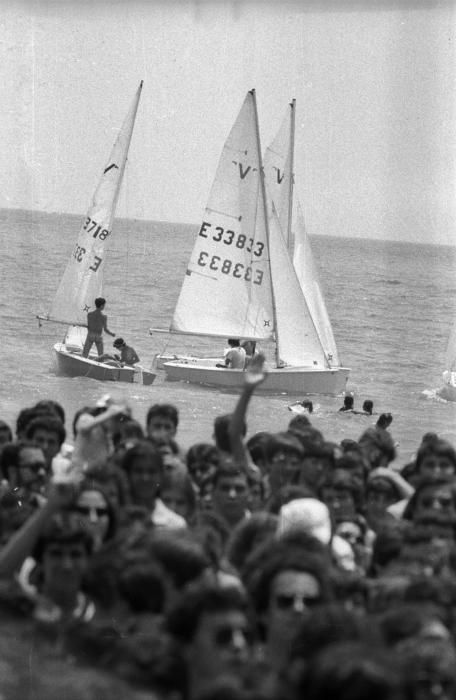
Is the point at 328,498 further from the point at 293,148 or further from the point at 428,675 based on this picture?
the point at 293,148

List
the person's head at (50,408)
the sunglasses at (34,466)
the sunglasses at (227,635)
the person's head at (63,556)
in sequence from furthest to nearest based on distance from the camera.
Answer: the person's head at (50,408), the sunglasses at (34,466), the person's head at (63,556), the sunglasses at (227,635)

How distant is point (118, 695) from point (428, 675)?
729 millimetres

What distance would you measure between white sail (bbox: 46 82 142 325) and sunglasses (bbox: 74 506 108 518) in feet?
85.9

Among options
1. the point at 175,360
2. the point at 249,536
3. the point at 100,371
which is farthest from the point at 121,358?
the point at 249,536

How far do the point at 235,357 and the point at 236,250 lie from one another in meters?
2.20

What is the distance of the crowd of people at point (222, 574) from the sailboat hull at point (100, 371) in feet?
65.6

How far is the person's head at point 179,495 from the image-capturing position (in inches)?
284

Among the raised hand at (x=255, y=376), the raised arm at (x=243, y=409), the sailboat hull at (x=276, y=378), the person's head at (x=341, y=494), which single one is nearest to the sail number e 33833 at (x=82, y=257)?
the sailboat hull at (x=276, y=378)

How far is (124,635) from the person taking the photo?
4.90 meters

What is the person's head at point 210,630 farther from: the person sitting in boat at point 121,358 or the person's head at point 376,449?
the person sitting in boat at point 121,358

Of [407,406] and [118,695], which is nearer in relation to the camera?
[118,695]

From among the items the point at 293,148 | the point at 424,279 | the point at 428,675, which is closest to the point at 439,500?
the point at 428,675

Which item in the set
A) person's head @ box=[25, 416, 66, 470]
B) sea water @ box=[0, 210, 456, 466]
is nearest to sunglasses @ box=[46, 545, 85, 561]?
person's head @ box=[25, 416, 66, 470]

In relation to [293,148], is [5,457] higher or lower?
lower
